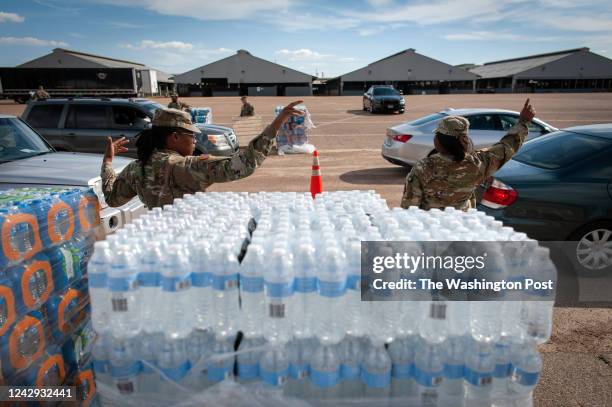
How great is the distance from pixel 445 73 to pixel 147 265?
243 ft

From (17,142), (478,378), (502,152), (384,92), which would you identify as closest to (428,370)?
(478,378)

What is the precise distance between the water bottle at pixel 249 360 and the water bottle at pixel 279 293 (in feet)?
0.30

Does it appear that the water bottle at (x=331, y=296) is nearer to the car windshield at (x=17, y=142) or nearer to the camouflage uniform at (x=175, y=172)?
the camouflage uniform at (x=175, y=172)

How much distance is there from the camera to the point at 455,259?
2158 millimetres

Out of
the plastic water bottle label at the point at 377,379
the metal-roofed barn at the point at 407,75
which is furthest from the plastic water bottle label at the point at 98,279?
the metal-roofed barn at the point at 407,75

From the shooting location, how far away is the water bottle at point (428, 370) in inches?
77.1

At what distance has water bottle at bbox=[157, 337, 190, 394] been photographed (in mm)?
2033

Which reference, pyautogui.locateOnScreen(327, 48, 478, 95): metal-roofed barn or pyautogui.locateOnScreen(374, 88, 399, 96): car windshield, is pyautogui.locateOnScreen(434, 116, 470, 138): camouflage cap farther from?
pyautogui.locateOnScreen(327, 48, 478, 95): metal-roofed barn

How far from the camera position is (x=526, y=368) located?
2006mm

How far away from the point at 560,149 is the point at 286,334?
16.9 ft

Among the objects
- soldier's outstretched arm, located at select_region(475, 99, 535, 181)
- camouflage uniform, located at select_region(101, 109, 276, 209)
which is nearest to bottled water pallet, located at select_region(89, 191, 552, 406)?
camouflage uniform, located at select_region(101, 109, 276, 209)

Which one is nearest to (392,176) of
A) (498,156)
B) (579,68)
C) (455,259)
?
(498,156)

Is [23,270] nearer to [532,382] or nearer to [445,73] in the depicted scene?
[532,382]

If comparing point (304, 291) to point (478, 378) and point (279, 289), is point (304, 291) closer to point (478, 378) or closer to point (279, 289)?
point (279, 289)
